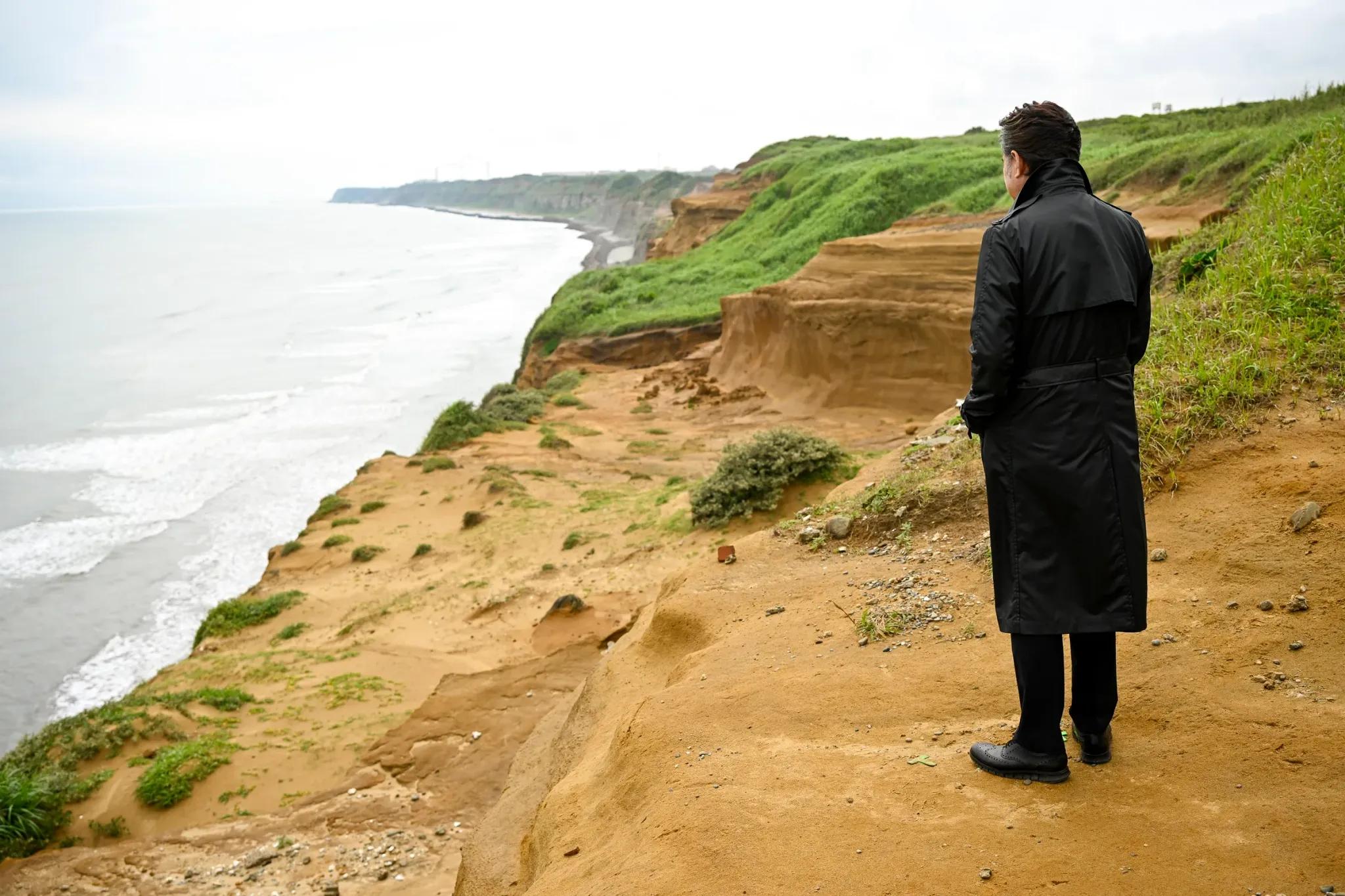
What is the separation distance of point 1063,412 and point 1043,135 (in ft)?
2.56

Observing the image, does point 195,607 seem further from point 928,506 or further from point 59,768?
point 928,506

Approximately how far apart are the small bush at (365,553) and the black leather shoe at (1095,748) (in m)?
11.9

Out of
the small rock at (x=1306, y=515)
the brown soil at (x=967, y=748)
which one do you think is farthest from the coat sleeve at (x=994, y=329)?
the small rock at (x=1306, y=515)

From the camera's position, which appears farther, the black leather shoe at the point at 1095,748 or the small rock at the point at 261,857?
the small rock at the point at 261,857

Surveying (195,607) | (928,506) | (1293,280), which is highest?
(1293,280)

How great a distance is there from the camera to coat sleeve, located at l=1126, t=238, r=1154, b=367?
272 cm

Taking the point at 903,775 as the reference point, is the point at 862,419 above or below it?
below

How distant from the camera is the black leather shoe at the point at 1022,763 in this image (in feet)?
9.04

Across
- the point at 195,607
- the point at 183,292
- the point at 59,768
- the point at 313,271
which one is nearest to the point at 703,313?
the point at 195,607

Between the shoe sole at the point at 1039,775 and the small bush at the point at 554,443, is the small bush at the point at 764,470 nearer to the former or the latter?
the shoe sole at the point at 1039,775

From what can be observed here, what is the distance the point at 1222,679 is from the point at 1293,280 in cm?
316

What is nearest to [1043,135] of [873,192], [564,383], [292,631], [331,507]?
[292,631]

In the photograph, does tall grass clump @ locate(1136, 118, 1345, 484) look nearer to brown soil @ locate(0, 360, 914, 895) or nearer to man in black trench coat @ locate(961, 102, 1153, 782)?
man in black trench coat @ locate(961, 102, 1153, 782)

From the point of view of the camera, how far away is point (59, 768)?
771cm
